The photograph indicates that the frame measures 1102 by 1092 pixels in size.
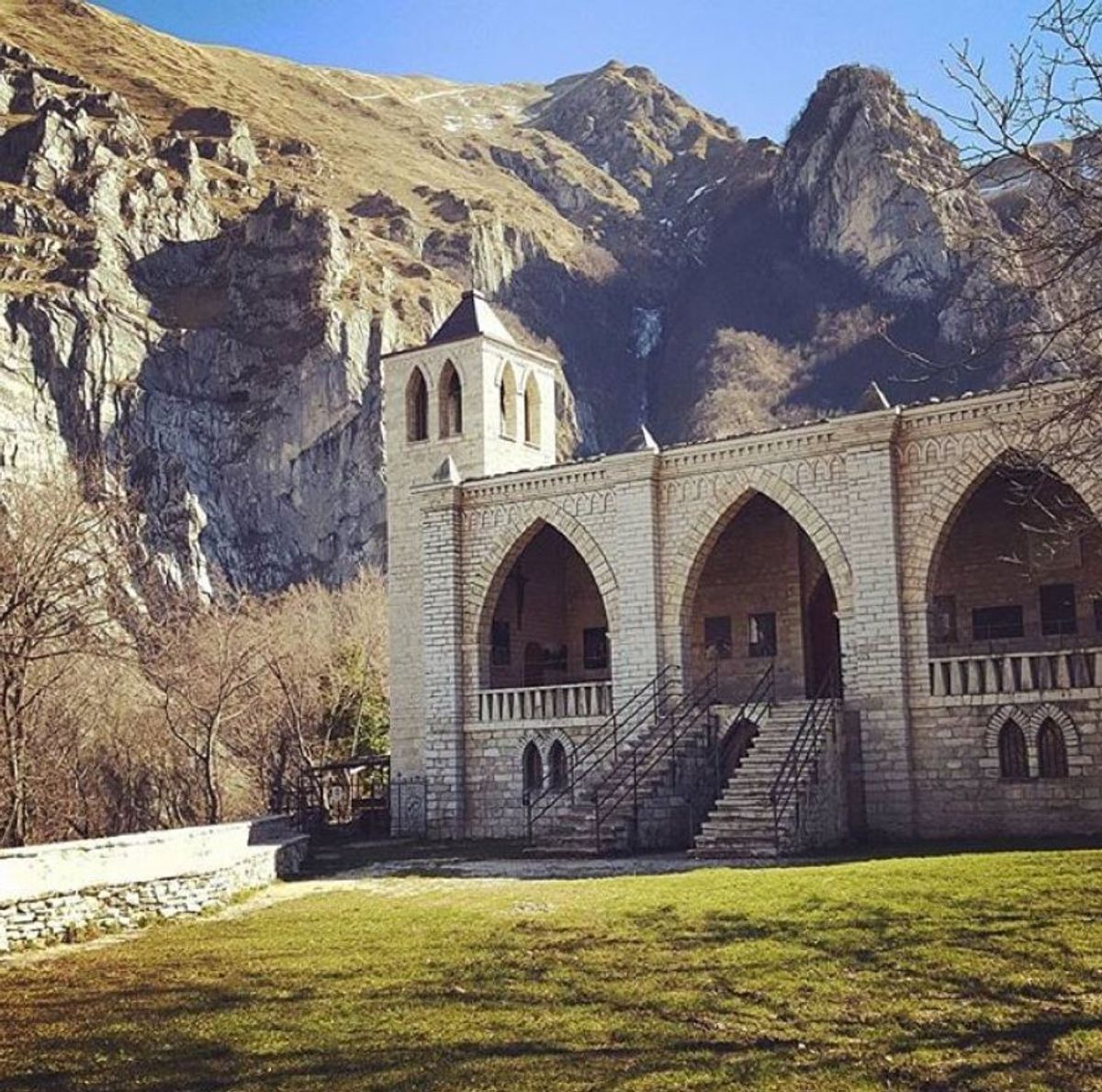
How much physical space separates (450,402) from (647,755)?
11.9 meters

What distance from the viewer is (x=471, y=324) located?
33.8 meters

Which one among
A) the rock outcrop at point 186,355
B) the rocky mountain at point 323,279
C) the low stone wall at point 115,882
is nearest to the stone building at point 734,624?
the low stone wall at point 115,882

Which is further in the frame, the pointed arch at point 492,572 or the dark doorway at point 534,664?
the dark doorway at point 534,664

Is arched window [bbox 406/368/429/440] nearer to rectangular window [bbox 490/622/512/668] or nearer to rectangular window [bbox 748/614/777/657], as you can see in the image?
rectangular window [bbox 490/622/512/668]

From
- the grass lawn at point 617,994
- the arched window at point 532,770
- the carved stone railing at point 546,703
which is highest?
the carved stone railing at point 546,703

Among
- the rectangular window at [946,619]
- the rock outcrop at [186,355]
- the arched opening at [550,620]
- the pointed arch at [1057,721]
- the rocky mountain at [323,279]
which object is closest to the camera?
the pointed arch at [1057,721]

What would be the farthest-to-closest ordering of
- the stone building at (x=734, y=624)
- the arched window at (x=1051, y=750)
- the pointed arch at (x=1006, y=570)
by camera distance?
the pointed arch at (x=1006, y=570) < the stone building at (x=734, y=624) < the arched window at (x=1051, y=750)

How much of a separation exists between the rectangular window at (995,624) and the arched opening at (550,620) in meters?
8.60

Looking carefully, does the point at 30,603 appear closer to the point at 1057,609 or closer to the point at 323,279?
the point at 1057,609

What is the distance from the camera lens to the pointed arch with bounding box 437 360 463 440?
109ft

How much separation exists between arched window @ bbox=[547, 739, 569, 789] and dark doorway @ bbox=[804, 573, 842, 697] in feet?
18.3

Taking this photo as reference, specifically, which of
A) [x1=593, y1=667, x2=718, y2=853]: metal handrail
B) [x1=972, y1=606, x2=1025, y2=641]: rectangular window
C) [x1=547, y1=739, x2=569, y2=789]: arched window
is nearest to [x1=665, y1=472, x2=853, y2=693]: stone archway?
[x1=593, y1=667, x2=718, y2=853]: metal handrail

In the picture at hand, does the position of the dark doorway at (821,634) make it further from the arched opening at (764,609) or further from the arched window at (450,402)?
the arched window at (450,402)

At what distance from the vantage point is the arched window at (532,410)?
114 ft
